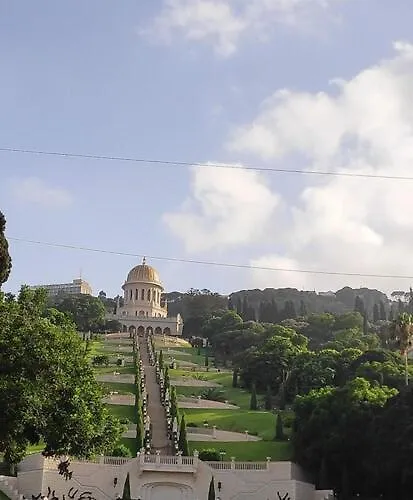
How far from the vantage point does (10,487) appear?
4409 centimetres

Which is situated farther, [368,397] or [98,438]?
[368,397]

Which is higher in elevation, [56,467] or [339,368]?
[339,368]

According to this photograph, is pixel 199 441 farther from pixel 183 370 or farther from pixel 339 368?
pixel 183 370

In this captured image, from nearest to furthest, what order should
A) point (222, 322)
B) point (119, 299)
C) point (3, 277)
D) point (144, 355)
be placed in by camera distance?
point (3, 277) → point (144, 355) → point (222, 322) → point (119, 299)

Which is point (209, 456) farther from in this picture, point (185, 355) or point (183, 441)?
point (185, 355)

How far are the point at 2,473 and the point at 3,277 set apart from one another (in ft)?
59.1

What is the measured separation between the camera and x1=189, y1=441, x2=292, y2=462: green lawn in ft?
163

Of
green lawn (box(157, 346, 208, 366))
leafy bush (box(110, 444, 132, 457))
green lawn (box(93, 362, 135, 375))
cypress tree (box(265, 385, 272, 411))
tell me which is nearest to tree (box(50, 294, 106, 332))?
green lawn (box(157, 346, 208, 366))

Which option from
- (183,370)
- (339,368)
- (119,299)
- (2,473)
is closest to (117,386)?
(183,370)

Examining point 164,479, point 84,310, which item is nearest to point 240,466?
point 164,479

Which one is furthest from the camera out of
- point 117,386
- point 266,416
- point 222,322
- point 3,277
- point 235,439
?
point 222,322

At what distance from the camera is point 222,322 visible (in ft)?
358

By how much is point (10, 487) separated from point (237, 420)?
19.2m

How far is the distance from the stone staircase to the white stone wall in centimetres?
56
